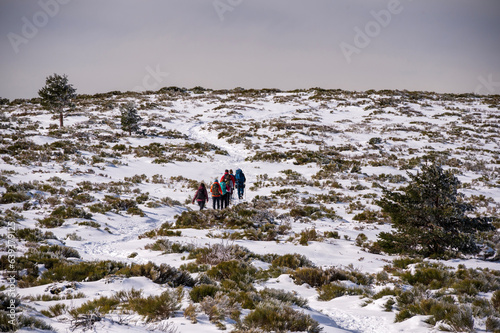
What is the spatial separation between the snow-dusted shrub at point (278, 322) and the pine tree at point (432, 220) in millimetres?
6190

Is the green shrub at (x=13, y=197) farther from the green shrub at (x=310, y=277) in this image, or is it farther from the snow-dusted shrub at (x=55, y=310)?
the green shrub at (x=310, y=277)

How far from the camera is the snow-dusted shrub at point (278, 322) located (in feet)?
12.3

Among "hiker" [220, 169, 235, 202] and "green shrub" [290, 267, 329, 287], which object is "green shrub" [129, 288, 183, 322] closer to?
"green shrub" [290, 267, 329, 287]

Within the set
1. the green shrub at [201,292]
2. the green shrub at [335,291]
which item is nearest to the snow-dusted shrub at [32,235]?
the green shrub at [201,292]

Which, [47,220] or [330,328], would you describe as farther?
[47,220]

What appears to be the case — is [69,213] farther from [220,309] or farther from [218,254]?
[220,309]

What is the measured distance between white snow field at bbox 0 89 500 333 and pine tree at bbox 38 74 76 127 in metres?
2.37

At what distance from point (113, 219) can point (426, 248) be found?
11.7m

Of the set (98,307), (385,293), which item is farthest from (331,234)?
(98,307)

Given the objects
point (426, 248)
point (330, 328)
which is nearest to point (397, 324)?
point (330, 328)

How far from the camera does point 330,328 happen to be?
4137 mm

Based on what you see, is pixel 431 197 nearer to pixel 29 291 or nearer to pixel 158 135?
pixel 29 291

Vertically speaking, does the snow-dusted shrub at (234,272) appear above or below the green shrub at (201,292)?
below

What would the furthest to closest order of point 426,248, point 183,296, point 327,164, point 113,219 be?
point 327,164 → point 113,219 → point 426,248 → point 183,296
